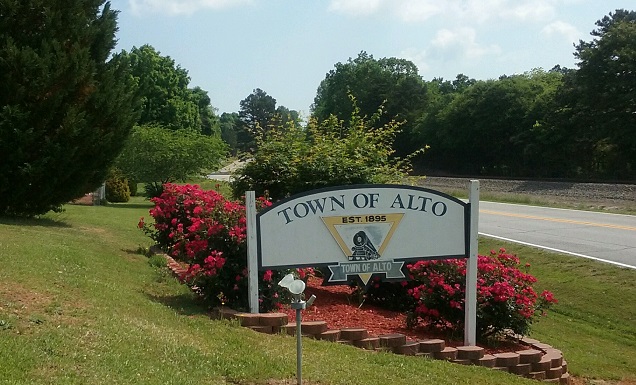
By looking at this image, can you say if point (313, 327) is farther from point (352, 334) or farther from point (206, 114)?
point (206, 114)

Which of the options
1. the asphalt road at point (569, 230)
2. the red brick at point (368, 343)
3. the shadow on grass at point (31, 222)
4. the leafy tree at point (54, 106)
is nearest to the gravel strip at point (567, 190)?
the asphalt road at point (569, 230)

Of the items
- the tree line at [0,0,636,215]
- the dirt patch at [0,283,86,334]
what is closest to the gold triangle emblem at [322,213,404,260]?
the dirt patch at [0,283,86,334]

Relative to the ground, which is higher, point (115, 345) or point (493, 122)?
point (493, 122)

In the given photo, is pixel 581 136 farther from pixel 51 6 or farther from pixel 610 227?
pixel 51 6

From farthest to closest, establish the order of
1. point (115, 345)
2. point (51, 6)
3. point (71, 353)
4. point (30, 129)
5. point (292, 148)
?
point (51, 6)
point (30, 129)
point (292, 148)
point (115, 345)
point (71, 353)

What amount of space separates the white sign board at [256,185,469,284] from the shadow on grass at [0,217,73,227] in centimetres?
826

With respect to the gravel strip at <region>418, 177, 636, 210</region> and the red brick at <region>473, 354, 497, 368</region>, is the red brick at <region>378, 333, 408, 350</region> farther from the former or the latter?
the gravel strip at <region>418, 177, 636, 210</region>

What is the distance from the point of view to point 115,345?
520 centimetres

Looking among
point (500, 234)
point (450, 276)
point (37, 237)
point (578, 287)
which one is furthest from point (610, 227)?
point (37, 237)

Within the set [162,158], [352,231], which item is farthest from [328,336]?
[162,158]

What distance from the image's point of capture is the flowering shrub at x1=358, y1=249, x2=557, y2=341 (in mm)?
7395

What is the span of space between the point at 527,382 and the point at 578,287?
24.4 ft

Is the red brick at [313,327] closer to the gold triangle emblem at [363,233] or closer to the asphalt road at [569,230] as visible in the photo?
the gold triangle emblem at [363,233]

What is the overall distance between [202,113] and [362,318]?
82941 mm
